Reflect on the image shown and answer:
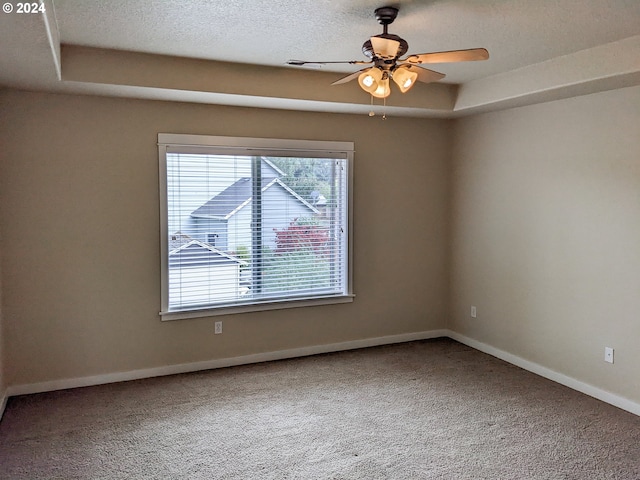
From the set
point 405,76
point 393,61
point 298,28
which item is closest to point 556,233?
point 405,76

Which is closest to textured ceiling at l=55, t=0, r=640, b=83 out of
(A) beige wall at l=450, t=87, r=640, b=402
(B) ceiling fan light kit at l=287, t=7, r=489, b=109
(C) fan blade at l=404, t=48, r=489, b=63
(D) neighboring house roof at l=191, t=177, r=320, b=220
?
(B) ceiling fan light kit at l=287, t=7, r=489, b=109

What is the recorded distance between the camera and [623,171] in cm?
377

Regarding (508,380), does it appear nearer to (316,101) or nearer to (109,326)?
(316,101)

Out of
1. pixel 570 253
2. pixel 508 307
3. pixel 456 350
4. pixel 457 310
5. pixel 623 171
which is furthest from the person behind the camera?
pixel 457 310

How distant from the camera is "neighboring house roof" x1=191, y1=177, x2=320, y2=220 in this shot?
14.8ft

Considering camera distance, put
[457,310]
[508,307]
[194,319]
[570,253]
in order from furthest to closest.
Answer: [457,310] → [508,307] → [194,319] → [570,253]

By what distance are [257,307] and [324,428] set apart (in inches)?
61.0

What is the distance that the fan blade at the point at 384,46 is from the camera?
2.48 metres

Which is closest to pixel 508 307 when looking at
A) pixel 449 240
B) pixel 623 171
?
pixel 449 240

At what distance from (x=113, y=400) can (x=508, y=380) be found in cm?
314

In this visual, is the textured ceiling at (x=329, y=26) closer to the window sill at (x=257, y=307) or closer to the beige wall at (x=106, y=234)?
the beige wall at (x=106, y=234)

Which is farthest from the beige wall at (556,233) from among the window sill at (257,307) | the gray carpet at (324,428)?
the window sill at (257,307)

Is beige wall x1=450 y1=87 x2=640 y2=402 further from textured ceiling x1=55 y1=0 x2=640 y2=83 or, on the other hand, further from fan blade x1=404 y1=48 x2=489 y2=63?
fan blade x1=404 y1=48 x2=489 y2=63

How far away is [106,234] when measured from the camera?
4195mm
